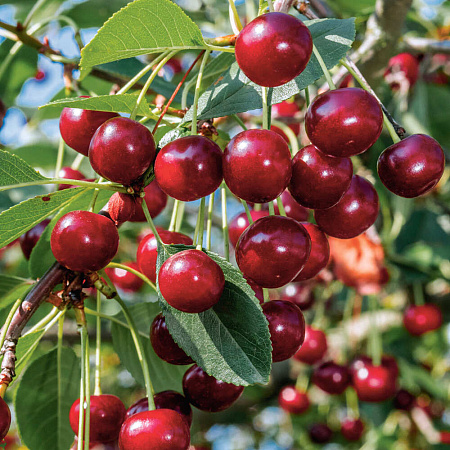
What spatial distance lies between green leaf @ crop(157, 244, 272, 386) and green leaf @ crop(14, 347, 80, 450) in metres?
0.48

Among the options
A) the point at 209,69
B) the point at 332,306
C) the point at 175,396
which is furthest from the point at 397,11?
the point at 332,306

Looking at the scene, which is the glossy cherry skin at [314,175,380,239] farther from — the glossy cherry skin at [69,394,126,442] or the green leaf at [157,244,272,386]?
the glossy cherry skin at [69,394,126,442]

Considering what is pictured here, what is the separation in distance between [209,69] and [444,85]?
6.52 ft

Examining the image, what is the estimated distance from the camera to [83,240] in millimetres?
797

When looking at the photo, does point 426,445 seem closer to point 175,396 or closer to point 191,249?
point 175,396

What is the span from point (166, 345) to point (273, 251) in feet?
0.83

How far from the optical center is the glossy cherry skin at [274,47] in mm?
718

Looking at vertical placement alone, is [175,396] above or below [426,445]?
above

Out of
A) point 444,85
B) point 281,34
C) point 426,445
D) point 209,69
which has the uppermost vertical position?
point 281,34

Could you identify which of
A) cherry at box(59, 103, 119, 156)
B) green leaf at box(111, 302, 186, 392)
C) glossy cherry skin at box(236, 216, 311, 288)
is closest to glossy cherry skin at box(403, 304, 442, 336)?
green leaf at box(111, 302, 186, 392)

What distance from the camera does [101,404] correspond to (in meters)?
0.97

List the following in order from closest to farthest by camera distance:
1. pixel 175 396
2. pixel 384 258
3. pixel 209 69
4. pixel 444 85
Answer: pixel 175 396 → pixel 209 69 → pixel 384 258 → pixel 444 85

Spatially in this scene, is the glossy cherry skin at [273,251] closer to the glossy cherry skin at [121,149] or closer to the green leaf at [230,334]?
the green leaf at [230,334]

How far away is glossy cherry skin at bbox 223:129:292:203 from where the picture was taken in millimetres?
741
